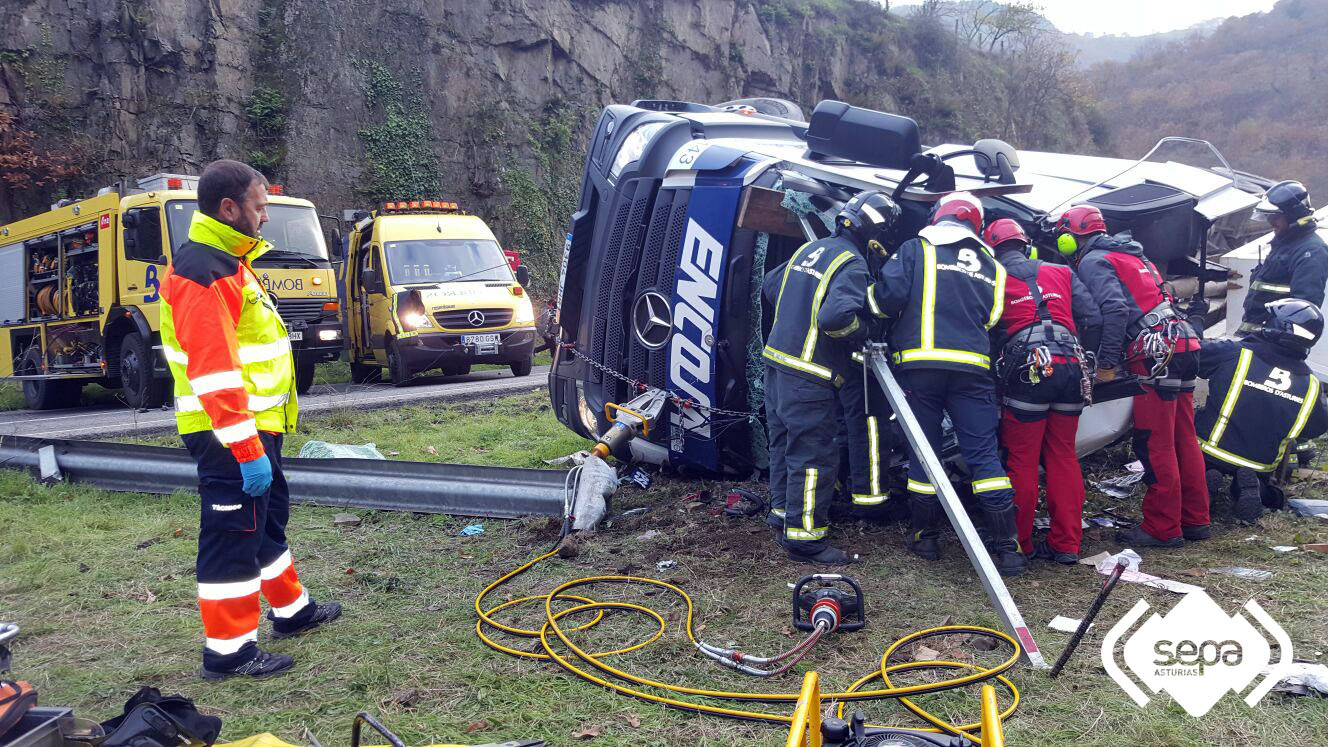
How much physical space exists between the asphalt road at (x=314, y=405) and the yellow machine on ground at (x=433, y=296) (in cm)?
37

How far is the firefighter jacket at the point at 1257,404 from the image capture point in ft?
16.6

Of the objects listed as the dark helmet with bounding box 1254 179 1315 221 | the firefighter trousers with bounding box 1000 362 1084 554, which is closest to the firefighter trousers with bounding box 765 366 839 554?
the firefighter trousers with bounding box 1000 362 1084 554

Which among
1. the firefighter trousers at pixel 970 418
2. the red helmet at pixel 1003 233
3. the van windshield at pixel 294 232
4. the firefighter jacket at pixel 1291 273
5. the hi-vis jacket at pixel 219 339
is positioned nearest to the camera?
the hi-vis jacket at pixel 219 339

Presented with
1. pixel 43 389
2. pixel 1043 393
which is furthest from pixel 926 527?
pixel 43 389

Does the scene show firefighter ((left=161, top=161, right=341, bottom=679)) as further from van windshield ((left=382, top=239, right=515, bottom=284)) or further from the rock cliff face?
the rock cliff face

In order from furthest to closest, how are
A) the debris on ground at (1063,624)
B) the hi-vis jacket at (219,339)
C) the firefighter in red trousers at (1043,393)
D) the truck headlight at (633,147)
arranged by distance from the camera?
the truck headlight at (633,147), the firefighter in red trousers at (1043,393), the debris on ground at (1063,624), the hi-vis jacket at (219,339)

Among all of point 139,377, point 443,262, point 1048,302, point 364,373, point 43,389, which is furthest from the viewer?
point 364,373

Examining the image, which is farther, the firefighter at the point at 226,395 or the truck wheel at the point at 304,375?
the truck wheel at the point at 304,375

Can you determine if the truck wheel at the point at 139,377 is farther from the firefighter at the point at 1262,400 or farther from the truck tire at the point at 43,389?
the firefighter at the point at 1262,400

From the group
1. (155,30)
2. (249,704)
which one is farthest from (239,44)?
(249,704)

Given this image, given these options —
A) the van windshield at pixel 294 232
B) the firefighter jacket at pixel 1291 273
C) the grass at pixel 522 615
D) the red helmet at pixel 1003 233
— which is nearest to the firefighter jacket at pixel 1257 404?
the grass at pixel 522 615

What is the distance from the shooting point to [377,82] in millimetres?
21484

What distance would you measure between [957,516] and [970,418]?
71 cm

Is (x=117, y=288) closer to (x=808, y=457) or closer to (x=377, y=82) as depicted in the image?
(x=808, y=457)
